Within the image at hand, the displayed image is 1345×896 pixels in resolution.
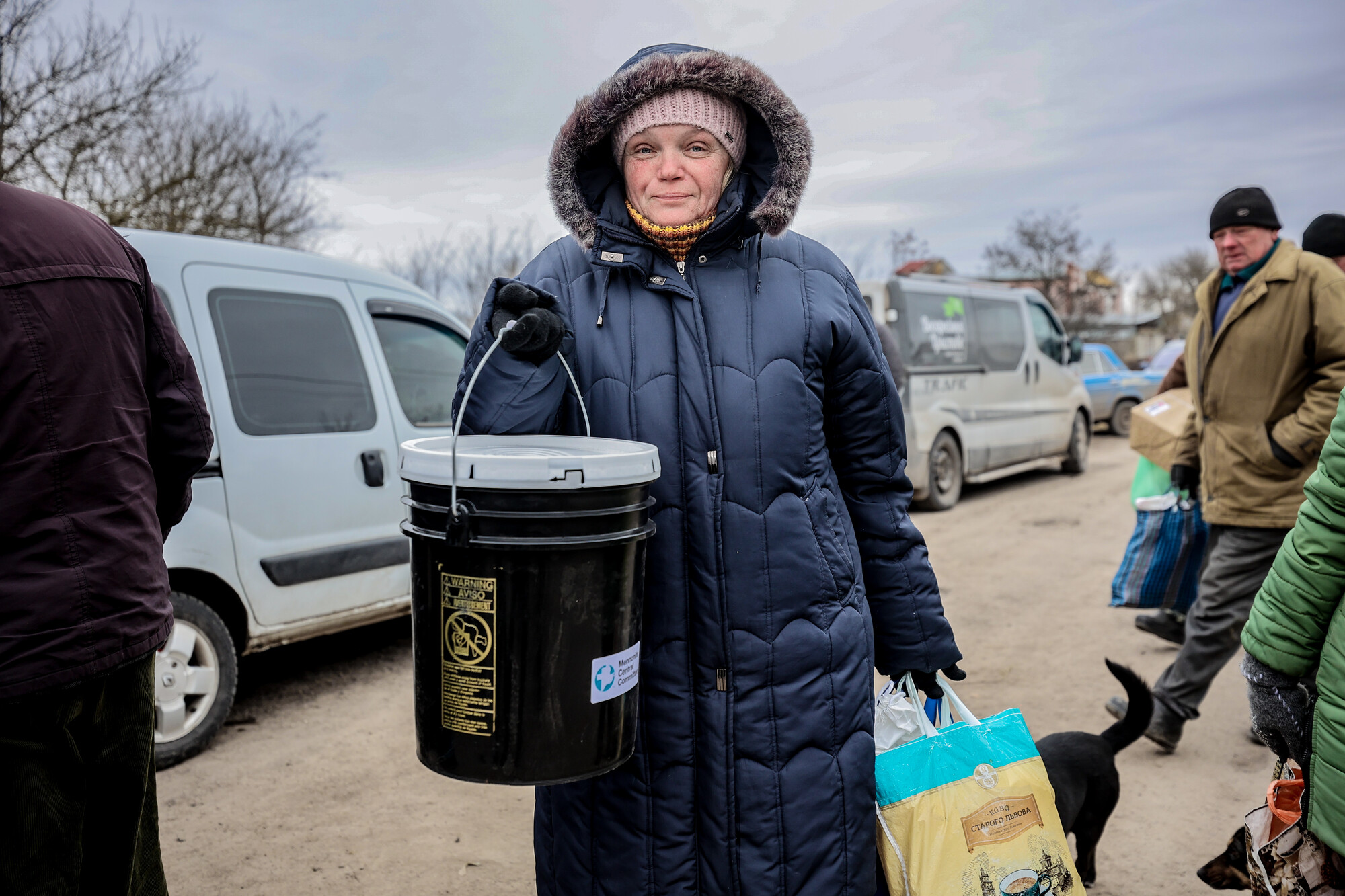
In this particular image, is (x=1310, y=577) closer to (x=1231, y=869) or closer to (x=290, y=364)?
(x=1231, y=869)

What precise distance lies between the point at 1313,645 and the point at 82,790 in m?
2.30

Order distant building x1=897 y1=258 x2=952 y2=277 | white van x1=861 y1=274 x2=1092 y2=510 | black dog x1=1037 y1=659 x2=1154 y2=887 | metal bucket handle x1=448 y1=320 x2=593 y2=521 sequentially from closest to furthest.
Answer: metal bucket handle x1=448 y1=320 x2=593 y2=521 < black dog x1=1037 y1=659 x2=1154 y2=887 < white van x1=861 y1=274 x2=1092 y2=510 < distant building x1=897 y1=258 x2=952 y2=277

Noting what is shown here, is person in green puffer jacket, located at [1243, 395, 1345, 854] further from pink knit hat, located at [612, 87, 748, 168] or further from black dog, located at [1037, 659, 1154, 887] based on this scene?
pink knit hat, located at [612, 87, 748, 168]

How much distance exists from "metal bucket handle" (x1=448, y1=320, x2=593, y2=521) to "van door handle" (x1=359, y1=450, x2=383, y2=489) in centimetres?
280

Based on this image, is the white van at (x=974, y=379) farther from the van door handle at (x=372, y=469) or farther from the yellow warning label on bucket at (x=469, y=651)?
the yellow warning label on bucket at (x=469, y=651)

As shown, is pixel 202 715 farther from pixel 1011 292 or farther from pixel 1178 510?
pixel 1011 292

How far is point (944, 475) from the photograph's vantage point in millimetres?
9492

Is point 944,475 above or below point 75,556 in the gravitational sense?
below

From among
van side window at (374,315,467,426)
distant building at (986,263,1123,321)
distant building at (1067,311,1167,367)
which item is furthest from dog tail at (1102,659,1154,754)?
distant building at (986,263,1123,321)

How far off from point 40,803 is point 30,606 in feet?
1.14

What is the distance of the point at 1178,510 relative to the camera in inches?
168

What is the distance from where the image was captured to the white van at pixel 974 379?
877 cm

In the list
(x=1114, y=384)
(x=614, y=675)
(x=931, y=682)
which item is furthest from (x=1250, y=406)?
(x=1114, y=384)

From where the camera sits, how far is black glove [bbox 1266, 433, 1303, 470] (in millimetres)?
3453
